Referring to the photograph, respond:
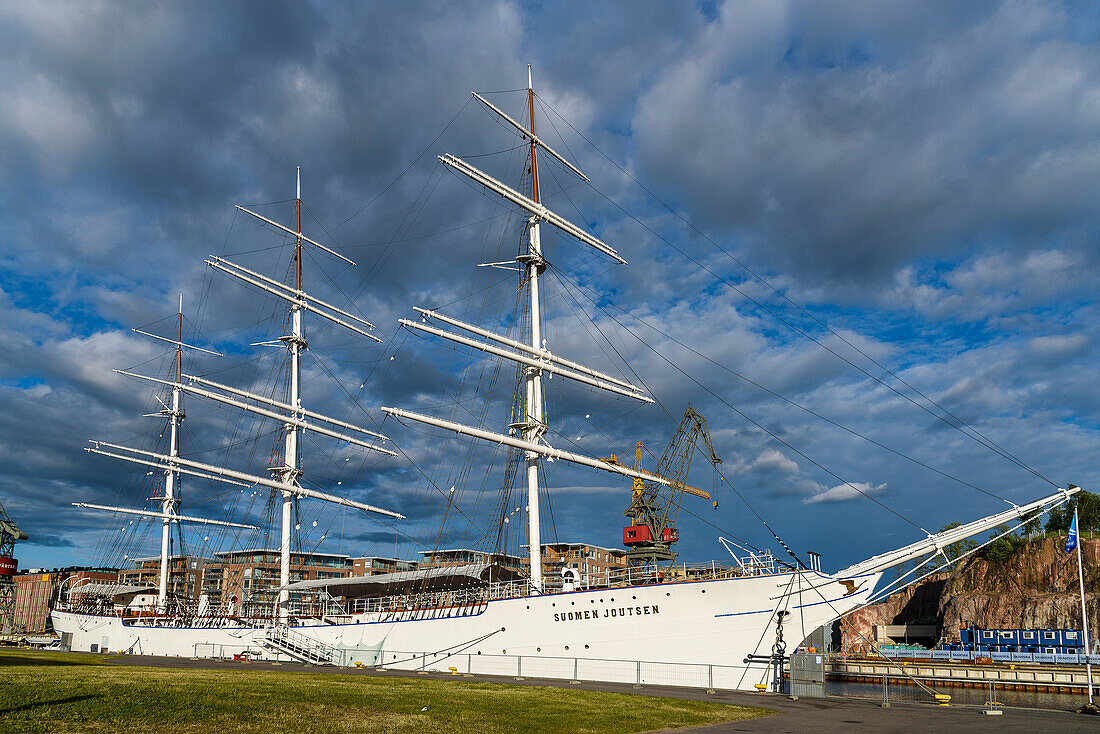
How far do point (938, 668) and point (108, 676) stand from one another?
1862 inches

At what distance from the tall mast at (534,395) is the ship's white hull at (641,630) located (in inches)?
131

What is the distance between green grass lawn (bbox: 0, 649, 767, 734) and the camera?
13570 mm

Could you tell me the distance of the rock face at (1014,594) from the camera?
2657 inches

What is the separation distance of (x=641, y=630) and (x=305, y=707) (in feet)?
56.7

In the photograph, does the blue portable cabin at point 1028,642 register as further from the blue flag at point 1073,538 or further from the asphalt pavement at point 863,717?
the asphalt pavement at point 863,717

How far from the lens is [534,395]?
42.4m

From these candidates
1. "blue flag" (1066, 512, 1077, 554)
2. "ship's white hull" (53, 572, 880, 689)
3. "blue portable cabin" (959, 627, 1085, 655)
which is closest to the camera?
"blue flag" (1066, 512, 1077, 554)

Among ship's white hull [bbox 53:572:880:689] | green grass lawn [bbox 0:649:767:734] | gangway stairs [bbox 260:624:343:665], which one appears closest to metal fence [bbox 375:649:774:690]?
ship's white hull [bbox 53:572:880:689]

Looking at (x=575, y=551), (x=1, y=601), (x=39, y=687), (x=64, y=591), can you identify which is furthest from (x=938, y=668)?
(x=1, y=601)

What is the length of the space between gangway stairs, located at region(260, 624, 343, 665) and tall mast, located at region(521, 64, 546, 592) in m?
14.1

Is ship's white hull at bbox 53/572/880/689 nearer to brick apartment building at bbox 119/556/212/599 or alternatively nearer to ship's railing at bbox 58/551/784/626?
ship's railing at bbox 58/551/784/626

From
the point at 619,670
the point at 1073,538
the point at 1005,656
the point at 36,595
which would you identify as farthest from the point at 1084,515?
the point at 36,595

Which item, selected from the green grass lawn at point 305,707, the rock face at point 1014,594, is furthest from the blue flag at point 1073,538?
the rock face at point 1014,594

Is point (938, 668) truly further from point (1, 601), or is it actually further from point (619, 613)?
point (1, 601)
